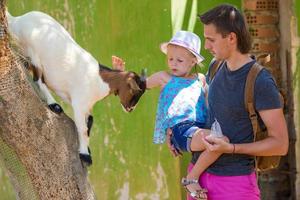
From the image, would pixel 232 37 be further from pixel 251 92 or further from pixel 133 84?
pixel 133 84

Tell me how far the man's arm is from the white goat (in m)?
0.59

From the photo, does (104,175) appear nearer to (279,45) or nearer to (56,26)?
(279,45)

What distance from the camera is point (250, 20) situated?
6.80 metres

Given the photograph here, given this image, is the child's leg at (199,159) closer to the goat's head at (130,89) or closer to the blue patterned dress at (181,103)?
the blue patterned dress at (181,103)

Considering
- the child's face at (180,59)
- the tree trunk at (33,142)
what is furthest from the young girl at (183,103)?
the tree trunk at (33,142)

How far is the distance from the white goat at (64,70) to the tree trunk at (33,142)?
0.09 m

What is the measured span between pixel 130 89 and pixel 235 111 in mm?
574

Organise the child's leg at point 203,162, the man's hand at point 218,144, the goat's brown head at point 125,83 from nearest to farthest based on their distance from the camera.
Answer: the man's hand at point 218,144, the child's leg at point 203,162, the goat's brown head at point 125,83

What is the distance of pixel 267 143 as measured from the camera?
10.9ft

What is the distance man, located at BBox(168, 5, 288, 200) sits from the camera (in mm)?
3299

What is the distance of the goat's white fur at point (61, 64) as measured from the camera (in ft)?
11.1

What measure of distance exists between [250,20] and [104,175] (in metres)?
1.99

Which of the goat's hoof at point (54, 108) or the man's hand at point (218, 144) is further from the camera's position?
the goat's hoof at point (54, 108)

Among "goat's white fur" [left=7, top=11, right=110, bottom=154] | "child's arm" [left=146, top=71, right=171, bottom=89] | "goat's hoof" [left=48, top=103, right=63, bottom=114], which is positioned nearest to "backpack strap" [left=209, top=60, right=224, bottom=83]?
"child's arm" [left=146, top=71, right=171, bottom=89]
